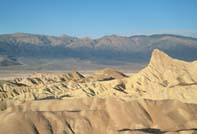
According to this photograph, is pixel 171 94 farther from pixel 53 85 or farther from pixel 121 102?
pixel 53 85

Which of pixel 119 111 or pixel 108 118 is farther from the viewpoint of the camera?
pixel 119 111

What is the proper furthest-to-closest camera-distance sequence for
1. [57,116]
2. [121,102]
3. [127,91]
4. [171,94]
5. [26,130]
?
[127,91], [171,94], [121,102], [57,116], [26,130]

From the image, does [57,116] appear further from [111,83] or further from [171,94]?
[111,83]

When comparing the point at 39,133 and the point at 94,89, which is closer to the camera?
the point at 39,133

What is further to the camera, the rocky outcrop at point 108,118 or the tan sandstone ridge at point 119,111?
the tan sandstone ridge at point 119,111

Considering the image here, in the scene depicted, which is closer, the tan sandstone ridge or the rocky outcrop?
the rocky outcrop

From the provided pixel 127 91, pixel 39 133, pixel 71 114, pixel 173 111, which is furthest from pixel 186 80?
pixel 39 133

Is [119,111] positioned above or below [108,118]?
above

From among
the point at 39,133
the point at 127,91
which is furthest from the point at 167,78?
the point at 39,133

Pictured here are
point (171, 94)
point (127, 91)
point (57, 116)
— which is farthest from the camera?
point (127, 91)
